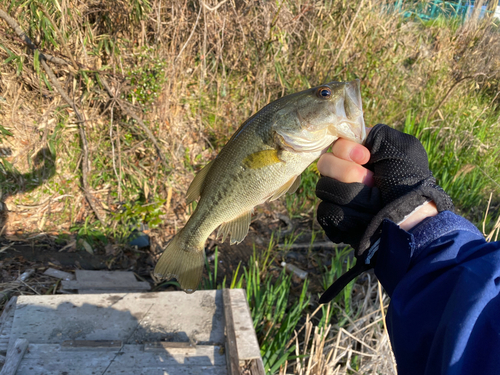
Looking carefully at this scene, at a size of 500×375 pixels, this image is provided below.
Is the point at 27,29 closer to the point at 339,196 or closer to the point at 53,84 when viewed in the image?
the point at 53,84

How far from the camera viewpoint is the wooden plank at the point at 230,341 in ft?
6.53

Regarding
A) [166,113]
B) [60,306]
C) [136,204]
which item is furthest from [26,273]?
[166,113]

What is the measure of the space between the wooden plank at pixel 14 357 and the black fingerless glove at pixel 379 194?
1906mm

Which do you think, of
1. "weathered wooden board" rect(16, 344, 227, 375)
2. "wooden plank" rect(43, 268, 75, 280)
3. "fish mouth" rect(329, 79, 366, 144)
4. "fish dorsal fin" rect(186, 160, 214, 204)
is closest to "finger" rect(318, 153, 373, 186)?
"fish mouth" rect(329, 79, 366, 144)

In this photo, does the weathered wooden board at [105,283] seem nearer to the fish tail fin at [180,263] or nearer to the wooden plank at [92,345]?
the wooden plank at [92,345]

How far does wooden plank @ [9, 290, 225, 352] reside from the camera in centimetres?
223

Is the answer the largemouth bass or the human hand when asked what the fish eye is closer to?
the largemouth bass

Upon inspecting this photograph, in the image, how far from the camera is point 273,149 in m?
1.51

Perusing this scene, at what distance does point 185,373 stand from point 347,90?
77.7 inches

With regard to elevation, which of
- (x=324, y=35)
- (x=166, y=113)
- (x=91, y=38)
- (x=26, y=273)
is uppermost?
(x=324, y=35)

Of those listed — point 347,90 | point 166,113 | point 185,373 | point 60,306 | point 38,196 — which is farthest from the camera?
point 166,113

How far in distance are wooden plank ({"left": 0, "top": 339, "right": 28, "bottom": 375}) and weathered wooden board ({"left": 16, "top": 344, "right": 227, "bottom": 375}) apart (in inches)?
1.5

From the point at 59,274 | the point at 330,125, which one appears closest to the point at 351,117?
the point at 330,125

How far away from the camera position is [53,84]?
326cm
